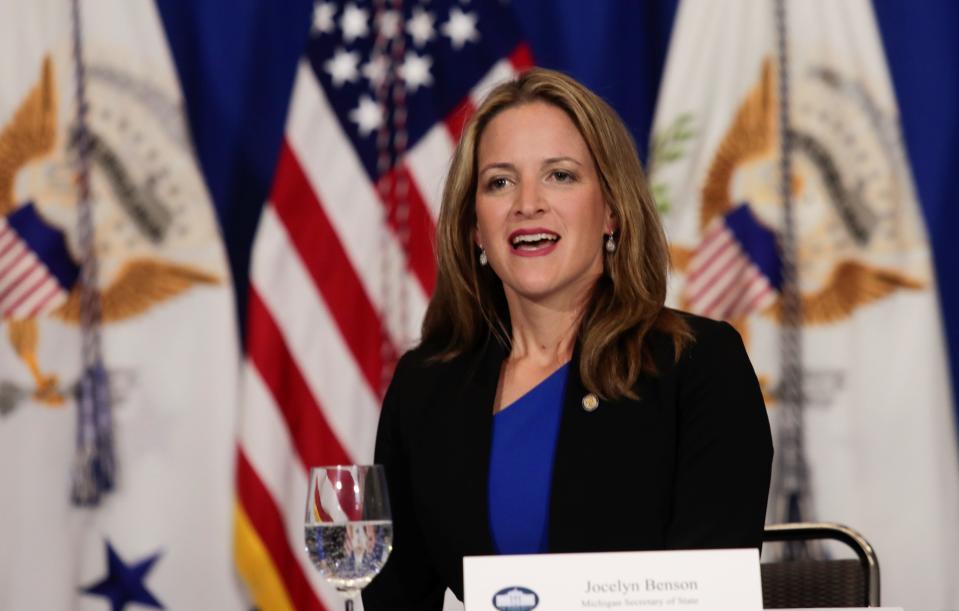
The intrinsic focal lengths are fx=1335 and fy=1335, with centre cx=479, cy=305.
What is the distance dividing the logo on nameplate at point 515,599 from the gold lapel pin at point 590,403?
854 millimetres

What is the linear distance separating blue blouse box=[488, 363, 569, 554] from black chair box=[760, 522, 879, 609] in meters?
0.55

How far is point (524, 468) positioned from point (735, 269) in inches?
67.6

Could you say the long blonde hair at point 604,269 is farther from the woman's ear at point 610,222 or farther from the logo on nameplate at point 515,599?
the logo on nameplate at point 515,599

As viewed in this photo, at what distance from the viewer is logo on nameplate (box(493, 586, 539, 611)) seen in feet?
5.22

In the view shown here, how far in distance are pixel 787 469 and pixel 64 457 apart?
2.16 m

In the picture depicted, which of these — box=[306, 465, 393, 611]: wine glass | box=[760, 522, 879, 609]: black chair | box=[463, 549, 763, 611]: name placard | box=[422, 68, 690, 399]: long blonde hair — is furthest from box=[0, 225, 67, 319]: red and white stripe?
box=[463, 549, 763, 611]: name placard

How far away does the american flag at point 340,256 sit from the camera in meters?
4.03

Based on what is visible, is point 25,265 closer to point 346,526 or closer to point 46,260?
point 46,260

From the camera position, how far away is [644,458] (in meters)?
2.36

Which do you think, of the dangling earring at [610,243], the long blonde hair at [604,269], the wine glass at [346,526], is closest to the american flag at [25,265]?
the long blonde hair at [604,269]

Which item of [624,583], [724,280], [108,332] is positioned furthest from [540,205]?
[108,332]

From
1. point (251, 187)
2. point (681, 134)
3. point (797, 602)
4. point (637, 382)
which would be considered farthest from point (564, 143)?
point (251, 187)

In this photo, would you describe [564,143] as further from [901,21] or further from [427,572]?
[901,21]

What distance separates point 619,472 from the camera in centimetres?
237
